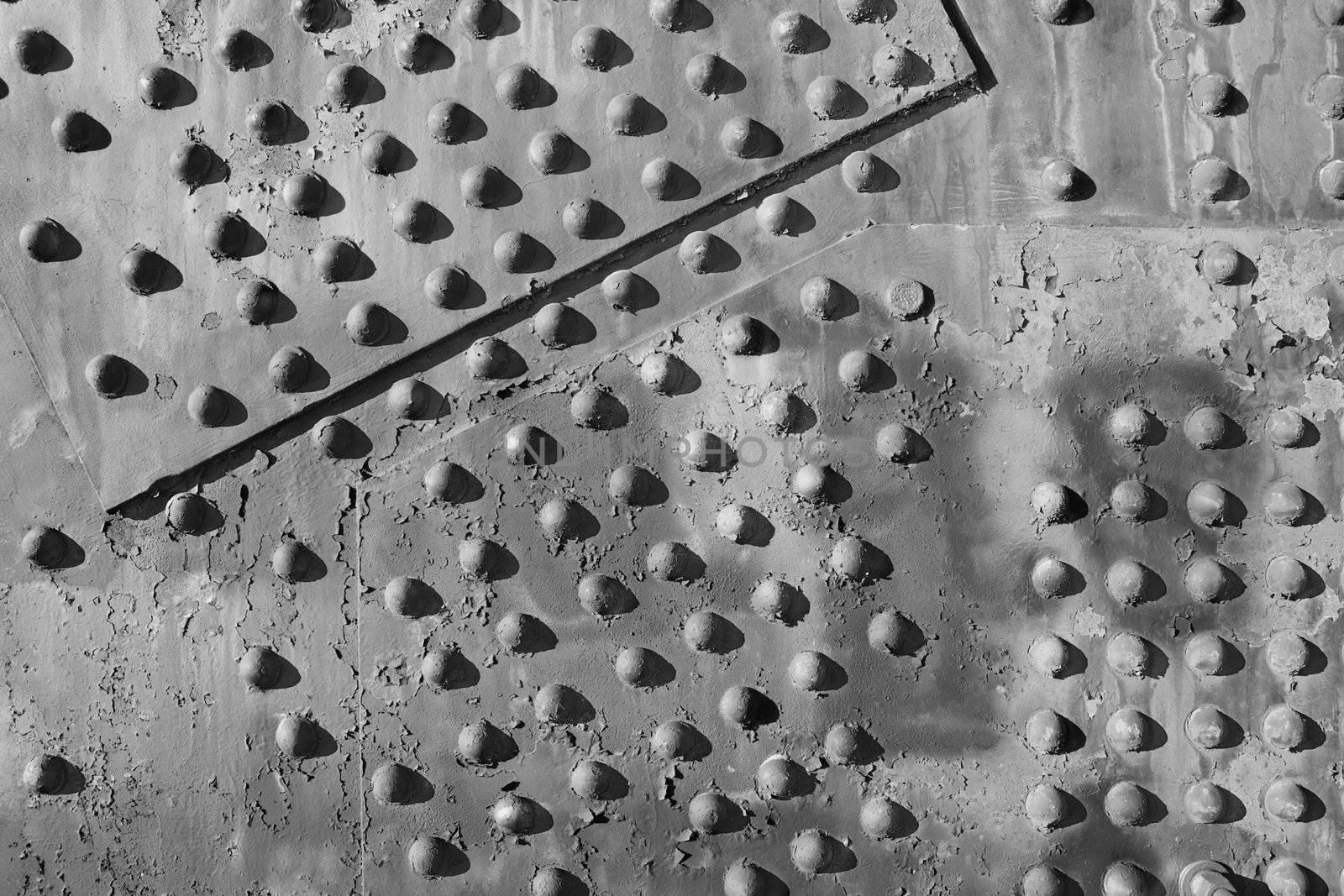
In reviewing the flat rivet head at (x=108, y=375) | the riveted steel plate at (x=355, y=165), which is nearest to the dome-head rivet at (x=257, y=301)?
the riveted steel plate at (x=355, y=165)

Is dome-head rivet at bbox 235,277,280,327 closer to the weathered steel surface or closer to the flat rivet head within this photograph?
the weathered steel surface

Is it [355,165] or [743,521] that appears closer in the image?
[743,521]

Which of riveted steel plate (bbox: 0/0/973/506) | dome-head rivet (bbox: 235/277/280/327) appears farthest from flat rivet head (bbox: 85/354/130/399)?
dome-head rivet (bbox: 235/277/280/327)

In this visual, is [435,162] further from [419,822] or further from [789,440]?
[419,822]

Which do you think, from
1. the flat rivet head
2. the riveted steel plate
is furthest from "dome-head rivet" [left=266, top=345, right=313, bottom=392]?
the flat rivet head

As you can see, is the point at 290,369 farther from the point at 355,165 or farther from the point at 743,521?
the point at 743,521

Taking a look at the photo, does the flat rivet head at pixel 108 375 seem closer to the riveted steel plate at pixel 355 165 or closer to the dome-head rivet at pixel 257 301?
the riveted steel plate at pixel 355 165

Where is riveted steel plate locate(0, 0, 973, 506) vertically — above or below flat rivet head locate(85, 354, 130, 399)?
above

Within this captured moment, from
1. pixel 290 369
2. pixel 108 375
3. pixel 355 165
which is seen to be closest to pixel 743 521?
pixel 290 369
